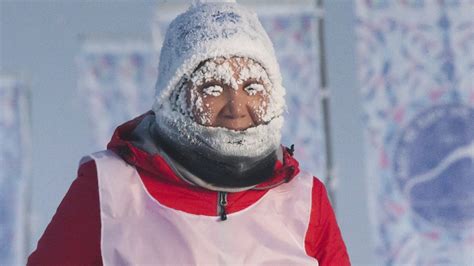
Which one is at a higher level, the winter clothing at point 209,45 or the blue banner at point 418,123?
the winter clothing at point 209,45

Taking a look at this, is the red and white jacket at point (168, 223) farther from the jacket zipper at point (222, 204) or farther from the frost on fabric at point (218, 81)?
the frost on fabric at point (218, 81)

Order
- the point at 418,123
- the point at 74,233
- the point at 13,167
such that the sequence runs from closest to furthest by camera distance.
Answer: the point at 74,233 < the point at 418,123 < the point at 13,167

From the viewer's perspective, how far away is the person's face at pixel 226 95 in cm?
194

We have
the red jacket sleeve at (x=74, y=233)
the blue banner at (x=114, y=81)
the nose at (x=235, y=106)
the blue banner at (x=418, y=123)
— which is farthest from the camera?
the blue banner at (x=114, y=81)

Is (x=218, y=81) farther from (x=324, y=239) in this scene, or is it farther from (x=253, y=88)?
(x=324, y=239)

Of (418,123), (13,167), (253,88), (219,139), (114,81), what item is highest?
(253,88)

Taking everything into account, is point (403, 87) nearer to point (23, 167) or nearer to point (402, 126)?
point (402, 126)

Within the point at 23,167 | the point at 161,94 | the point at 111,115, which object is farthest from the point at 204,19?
the point at 23,167

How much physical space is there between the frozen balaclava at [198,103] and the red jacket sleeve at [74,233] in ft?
0.68

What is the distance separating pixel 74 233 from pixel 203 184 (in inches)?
11.3

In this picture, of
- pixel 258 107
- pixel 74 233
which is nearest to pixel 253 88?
pixel 258 107

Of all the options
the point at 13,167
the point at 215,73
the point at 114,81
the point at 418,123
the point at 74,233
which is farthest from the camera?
the point at 13,167

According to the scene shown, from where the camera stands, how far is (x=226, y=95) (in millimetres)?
1944

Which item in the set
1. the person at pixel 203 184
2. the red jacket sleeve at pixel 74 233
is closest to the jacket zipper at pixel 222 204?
the person at pixel 203 184
